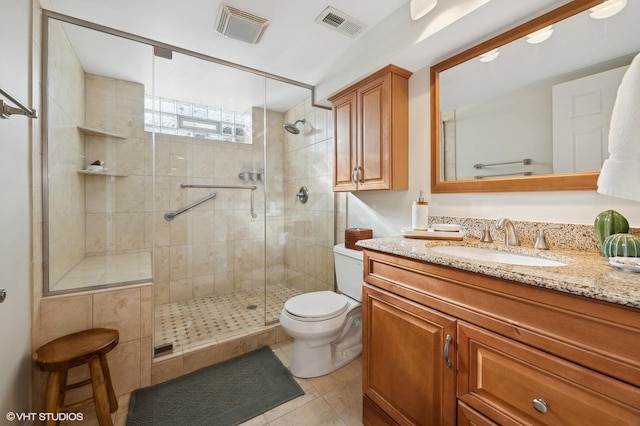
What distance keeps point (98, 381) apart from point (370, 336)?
1.37m

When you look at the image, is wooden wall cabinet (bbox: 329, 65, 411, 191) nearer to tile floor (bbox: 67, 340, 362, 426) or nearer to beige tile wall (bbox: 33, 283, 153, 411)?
tile floor (bbox: 67, 340, 362, 426)

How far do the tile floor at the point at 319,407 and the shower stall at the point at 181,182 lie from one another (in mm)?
662

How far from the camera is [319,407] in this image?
1507 millimetres

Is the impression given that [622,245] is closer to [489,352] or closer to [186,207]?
[489,352]

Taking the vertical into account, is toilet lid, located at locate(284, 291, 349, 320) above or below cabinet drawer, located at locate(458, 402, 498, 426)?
above

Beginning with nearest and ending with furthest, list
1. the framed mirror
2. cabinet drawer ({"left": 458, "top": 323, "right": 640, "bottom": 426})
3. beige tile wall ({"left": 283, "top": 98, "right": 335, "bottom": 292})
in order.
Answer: cabinet drawer ({"left": 458, "top": 323, "right": 640, "bottom": 426}), the framed mirror, beige tile wall ({"left": 283, "top": 98, "right": 335, "bottom": 292})

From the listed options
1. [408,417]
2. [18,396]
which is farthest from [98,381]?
[408,417]

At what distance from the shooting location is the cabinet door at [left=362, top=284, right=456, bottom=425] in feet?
3.20

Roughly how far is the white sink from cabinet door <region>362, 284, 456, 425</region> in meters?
0.32

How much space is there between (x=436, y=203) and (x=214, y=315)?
214cm

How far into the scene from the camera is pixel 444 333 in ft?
3.22

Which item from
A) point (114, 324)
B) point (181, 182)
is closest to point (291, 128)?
point (181, 182)

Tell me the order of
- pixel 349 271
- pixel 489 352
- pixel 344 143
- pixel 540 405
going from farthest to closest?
pixel 344 143 < pixel 349 271 < pixel 489 352 < pixel 540 405

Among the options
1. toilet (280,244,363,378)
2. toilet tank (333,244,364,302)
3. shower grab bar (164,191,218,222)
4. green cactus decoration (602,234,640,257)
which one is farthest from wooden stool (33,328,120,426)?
green cactus decoration (602,234,640,257)
